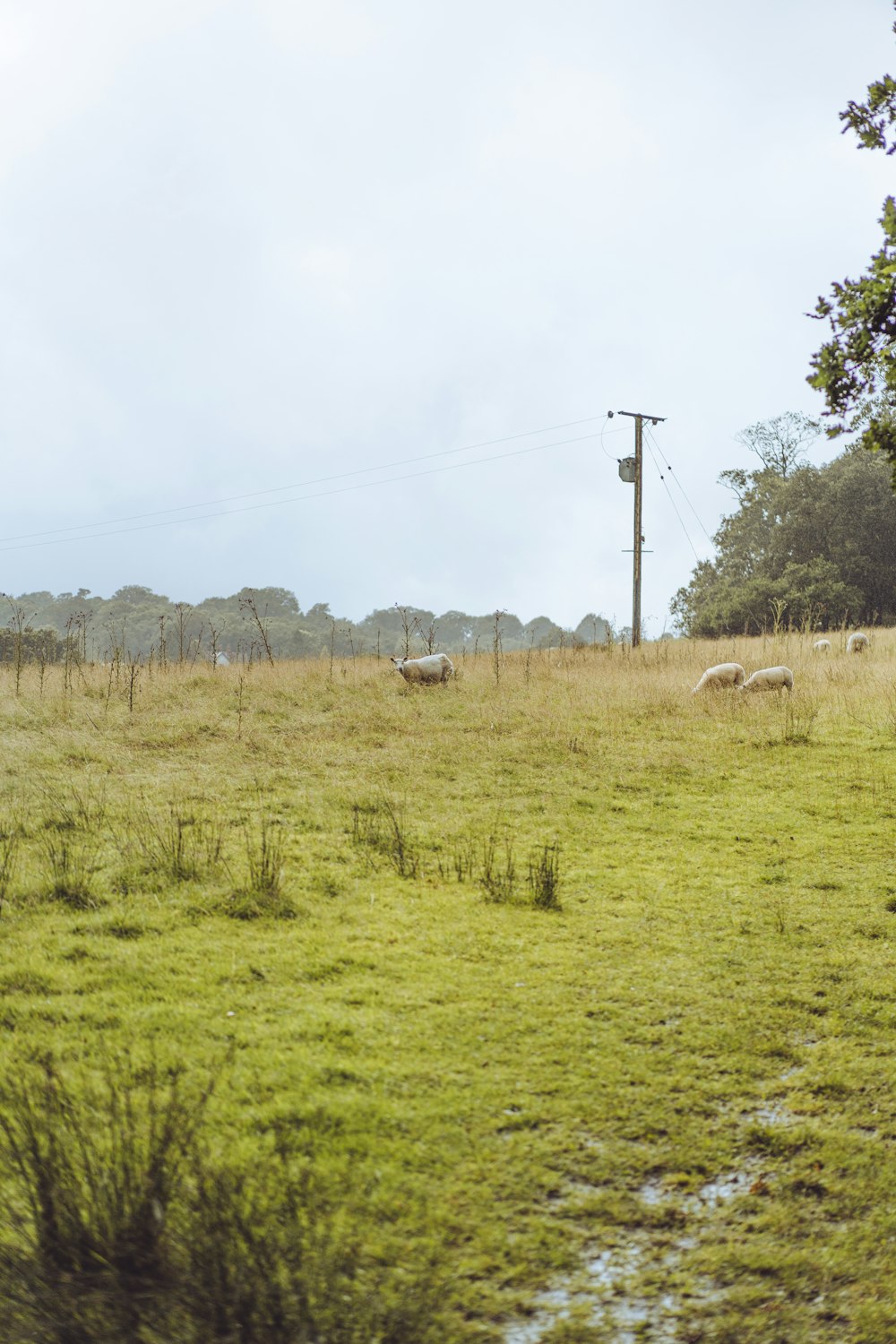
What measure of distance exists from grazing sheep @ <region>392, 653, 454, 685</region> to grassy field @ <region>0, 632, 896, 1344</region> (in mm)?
7354

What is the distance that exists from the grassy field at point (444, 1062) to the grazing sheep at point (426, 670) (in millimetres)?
7354

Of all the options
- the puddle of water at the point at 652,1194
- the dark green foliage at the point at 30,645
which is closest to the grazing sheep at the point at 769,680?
the puddle of water at the point at 652,1194

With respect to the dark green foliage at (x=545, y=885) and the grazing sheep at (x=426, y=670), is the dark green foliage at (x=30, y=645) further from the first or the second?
the dark green foliage at (x=545, y=885)

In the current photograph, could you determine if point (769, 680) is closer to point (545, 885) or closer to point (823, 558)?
point (545, 885)

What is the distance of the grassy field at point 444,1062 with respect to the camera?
259cm

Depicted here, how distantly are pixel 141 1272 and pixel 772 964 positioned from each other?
4.09 m

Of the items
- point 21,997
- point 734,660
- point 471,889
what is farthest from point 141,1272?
point 734,660

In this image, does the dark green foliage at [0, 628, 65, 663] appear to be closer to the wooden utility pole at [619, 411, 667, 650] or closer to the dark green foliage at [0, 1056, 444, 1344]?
the wooden utility pole at [619, 411, 667, 650]

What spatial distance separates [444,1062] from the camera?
4027 mm

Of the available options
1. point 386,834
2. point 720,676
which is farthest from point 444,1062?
point 720,676

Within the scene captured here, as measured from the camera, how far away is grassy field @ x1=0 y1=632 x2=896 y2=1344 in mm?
2594

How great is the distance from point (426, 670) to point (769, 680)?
6.06 m

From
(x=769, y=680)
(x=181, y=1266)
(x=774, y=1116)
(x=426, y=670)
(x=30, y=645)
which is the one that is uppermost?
(x=30, y=645)

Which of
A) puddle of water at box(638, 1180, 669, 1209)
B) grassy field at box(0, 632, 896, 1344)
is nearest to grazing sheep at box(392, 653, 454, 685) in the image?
grassy field at box(0, 632, 896, 1344)
